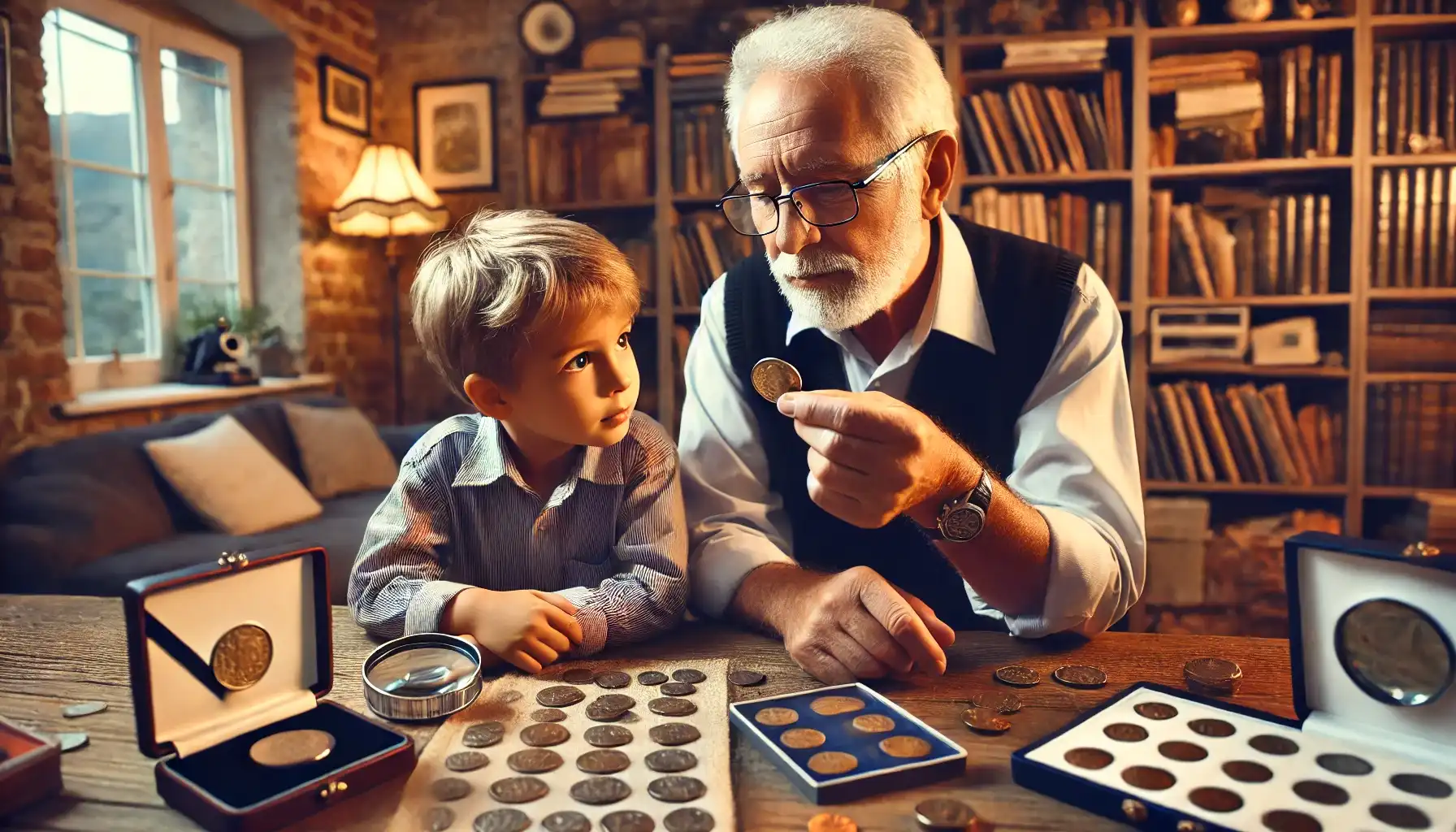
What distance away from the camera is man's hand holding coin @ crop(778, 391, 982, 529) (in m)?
0.88

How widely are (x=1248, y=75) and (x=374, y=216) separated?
3.53m

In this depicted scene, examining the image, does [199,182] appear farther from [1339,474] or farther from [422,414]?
[1339,474]

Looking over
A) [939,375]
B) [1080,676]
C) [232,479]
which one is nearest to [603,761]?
[1080,676]

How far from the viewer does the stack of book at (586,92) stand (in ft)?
13.0

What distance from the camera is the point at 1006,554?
108 cm

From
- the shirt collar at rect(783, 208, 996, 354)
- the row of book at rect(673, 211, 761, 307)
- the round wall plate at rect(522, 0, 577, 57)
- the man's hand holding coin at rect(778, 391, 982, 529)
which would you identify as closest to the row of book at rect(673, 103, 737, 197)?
the row of book at rect(673, 211, 761, 307)

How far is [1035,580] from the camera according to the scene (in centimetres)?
110

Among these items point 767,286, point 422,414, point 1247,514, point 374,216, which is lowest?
point 1247,514

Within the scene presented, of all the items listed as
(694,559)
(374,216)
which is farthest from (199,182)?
(694,559)

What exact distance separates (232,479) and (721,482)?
2189 millimetres

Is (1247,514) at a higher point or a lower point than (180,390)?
lower

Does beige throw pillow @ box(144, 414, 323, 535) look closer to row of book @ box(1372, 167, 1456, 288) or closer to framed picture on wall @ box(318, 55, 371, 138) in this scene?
framed picture on wall @ box(318, 55, 371, 138)

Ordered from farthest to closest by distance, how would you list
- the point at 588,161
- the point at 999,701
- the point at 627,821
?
the point at 588,161 → the point at 999,701 → the point at 627,821

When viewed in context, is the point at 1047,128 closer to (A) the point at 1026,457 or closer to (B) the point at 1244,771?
(A) the point at 1026,457
